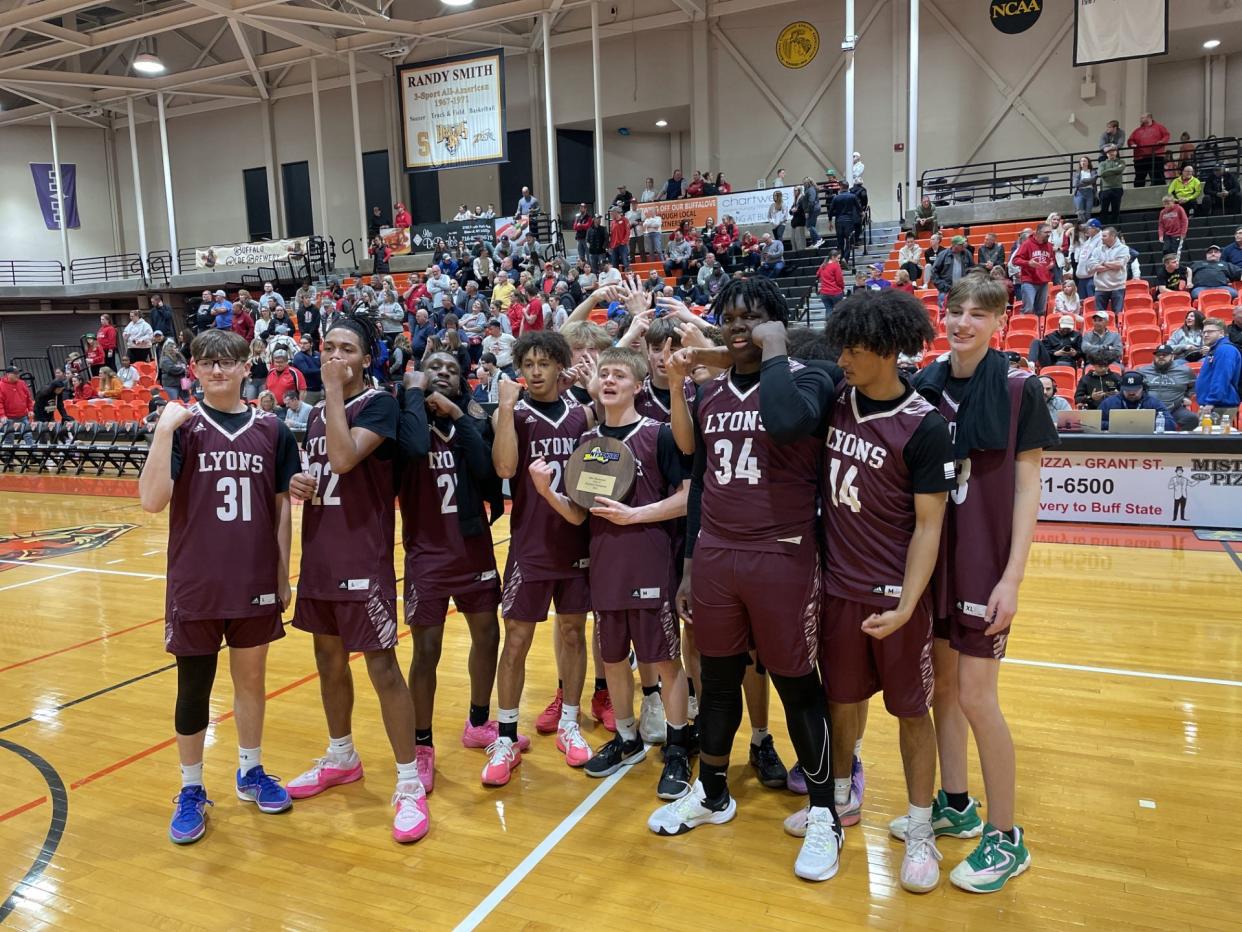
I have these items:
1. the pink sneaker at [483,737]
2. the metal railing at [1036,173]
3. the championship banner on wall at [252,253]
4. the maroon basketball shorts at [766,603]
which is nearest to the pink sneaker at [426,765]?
the pink sneaker at [483,737]

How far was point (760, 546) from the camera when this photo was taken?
2977mm

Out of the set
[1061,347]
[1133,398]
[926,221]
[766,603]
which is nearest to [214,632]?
[766,603]

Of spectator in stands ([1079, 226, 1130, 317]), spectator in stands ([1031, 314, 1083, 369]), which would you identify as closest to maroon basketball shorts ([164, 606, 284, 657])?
spectator in stands ([1031, 314, 1083, 369])

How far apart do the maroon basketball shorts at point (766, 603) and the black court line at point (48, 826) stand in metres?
2.66

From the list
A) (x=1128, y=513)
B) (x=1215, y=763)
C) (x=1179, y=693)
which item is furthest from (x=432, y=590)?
(x=1128, y=513)

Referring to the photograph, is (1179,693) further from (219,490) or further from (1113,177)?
(1113,177)

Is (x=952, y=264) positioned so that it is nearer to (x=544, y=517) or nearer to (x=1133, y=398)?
(x=1133, y=398)

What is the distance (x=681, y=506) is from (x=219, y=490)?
5.96 feet

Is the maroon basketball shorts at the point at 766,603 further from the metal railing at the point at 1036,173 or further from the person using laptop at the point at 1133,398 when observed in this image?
the metal railing at the point at 1036,173

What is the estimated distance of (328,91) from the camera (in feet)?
84.0

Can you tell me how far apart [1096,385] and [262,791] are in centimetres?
900

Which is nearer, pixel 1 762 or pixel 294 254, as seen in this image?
pixel 1 762

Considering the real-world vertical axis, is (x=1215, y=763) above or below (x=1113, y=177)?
below

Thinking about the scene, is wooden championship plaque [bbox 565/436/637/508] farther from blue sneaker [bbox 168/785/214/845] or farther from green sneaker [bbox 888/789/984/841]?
blue sneaker [bbox 168/785/214/845]
